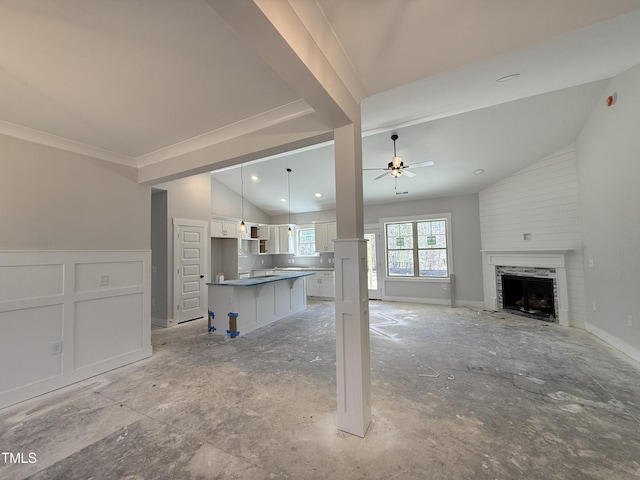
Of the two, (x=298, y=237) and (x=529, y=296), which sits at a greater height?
(x=298, y=237)

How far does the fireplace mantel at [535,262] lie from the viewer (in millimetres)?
4555

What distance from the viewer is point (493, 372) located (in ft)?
9.52

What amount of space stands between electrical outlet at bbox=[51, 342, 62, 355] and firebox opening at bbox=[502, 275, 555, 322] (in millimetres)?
7251

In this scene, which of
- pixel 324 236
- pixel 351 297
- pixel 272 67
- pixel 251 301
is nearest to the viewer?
pixel 272 67

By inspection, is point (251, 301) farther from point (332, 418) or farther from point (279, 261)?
point (279, 261)

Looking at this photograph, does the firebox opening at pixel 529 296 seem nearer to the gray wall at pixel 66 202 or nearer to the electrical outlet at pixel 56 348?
the gray wall at pixel 66 202

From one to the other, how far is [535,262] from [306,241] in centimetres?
563

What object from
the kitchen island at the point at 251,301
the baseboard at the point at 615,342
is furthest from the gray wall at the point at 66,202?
the baseboard at the point at 615,342

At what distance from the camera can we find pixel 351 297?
1940mm

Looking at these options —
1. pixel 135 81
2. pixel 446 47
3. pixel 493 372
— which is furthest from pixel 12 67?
pixel 493 372

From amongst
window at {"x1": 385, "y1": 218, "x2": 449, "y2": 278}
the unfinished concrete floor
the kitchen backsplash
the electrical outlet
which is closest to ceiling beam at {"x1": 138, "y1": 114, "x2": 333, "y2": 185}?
the electrical outlet

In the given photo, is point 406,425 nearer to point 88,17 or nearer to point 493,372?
point 493,372

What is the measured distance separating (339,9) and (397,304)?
6.20 metres

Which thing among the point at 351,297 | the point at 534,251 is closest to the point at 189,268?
the point at 351,297
